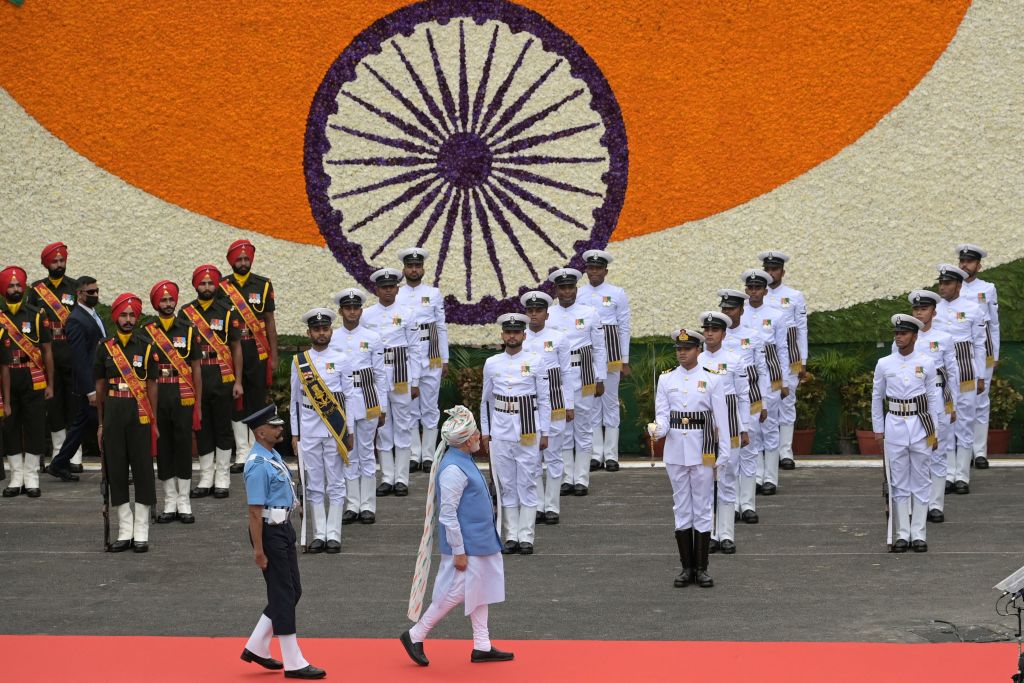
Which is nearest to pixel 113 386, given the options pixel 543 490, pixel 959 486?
pixel 543 490

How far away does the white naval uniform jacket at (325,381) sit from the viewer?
44.4ft

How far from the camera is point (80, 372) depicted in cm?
1686

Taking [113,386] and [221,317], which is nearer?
[113,386]

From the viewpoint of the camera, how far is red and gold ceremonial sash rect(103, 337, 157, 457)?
1358 cm

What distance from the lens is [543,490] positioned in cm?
1477

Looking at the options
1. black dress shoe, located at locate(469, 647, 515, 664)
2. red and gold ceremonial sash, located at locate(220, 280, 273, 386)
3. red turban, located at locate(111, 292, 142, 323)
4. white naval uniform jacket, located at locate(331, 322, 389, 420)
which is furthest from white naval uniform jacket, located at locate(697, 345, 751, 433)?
red and gold ceremonial sash, located at locate(220, 280, 273, 386)

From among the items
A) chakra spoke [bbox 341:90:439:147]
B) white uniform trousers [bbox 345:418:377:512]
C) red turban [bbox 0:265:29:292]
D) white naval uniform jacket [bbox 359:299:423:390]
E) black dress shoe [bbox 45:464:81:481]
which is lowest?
black dress shoe [bbox 45:464:81:481]

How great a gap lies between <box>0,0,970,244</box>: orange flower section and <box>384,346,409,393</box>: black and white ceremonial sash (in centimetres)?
349

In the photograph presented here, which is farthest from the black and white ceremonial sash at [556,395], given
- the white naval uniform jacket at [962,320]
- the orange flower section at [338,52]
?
the orange flower section at [338,52]

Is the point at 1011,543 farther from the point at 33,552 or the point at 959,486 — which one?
the point at 33,552

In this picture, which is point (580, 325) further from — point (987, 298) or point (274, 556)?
point (274, 556)

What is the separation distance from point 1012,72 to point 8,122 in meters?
11.4

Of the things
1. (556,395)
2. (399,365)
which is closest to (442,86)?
(399,365)

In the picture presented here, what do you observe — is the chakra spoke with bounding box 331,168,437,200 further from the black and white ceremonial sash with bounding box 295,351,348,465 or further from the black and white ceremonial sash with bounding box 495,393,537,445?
the black and white ceremonial sash with bounding box 495,393,537,445
